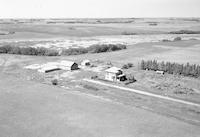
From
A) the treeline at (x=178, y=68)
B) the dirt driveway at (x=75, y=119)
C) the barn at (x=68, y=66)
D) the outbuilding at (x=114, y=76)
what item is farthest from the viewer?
the barn at (x=68, y=66)

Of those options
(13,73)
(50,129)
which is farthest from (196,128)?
(13,73)

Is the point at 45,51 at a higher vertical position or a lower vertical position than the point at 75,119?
higher

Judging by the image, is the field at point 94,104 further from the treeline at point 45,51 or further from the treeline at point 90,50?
the treeline at point 90,50

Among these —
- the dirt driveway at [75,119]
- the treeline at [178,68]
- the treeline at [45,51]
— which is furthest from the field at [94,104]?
the treeline at [45,51]

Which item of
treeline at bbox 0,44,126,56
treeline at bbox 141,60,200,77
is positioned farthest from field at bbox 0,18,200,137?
treeline at bbox 0,44,126,56

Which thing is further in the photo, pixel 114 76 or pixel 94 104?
pixel 114 76

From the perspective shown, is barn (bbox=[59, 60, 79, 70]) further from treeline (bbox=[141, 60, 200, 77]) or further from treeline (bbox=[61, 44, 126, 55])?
treeline (bbox=[61, 44, 126, 55])

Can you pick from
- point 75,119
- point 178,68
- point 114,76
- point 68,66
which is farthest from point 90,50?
point 75,119

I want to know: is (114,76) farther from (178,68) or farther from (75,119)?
(75,119)

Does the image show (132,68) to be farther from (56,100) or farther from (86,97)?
(56,100)

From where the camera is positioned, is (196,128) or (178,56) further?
(178,56)

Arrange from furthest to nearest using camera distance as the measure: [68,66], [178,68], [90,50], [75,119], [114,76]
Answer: [90,50] → [68,66] → [178,68] → [114,76] → [75,119]
